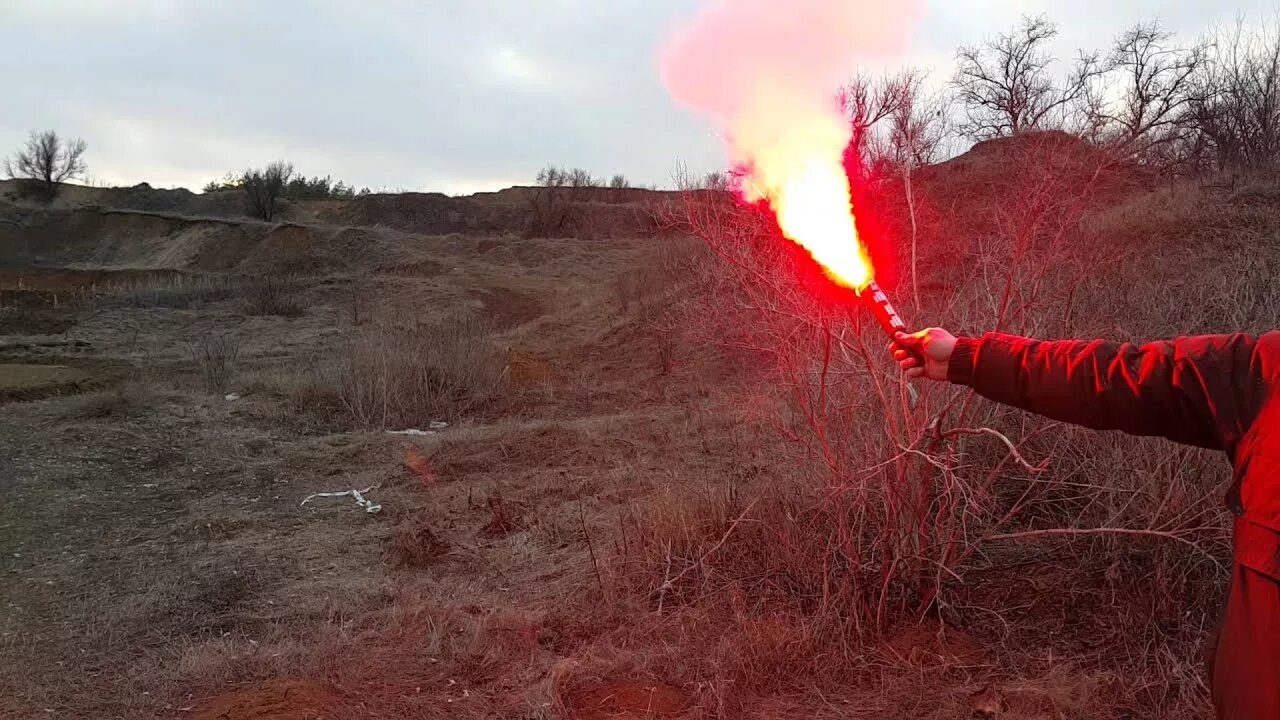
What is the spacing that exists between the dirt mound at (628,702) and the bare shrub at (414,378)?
28.4 feet

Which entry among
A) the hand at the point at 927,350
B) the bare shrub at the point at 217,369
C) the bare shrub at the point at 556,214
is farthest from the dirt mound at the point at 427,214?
the hand at the point at 927,350

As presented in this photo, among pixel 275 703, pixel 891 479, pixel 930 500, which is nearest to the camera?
pixel 275 703

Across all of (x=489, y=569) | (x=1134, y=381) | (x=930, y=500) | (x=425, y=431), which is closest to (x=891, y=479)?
(x=930, y=500)

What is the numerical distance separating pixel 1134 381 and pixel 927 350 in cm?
61

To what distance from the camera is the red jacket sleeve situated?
1.81 metres

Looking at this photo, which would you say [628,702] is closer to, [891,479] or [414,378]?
[891,479]

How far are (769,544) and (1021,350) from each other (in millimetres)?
2691

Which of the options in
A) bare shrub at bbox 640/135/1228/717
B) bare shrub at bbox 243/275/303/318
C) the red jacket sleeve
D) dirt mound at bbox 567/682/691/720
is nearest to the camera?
the red jacket sleeve

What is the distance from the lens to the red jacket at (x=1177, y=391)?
1.63 meters

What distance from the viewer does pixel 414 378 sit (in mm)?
12562

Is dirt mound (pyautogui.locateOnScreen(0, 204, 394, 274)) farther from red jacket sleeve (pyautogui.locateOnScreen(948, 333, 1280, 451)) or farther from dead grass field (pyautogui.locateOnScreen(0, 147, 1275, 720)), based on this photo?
red jacket sleeve (pyautogui.locateOnScreen(948, 333, 1280, 451))

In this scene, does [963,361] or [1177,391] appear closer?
[1177,391]

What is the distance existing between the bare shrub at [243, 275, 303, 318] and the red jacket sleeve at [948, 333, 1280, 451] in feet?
83.0

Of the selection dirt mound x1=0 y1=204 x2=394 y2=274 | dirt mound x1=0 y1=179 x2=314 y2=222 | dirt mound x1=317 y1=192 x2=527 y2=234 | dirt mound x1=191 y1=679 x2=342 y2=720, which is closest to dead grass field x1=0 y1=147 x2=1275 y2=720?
dirt mound x1=191 y1=679 x2=342 y2=720
